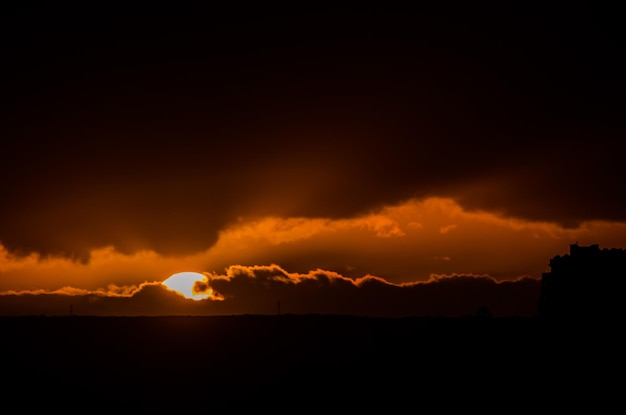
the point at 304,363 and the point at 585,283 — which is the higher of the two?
the point at 585,283

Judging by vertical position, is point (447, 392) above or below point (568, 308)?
below

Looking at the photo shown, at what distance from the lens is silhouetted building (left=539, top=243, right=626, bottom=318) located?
61156mm

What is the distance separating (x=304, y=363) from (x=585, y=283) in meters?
19.1

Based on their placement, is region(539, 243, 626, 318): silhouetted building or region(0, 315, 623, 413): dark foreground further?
region(539, 243, 626, 318): silhouetted building

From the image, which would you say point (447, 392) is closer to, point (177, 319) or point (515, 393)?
point (515, 393)

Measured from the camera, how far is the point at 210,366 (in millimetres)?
63719

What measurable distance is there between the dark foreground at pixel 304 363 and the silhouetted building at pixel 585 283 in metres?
1.43

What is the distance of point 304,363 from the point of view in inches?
2479

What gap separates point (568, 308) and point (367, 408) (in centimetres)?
1605

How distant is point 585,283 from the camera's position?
6250 centimetres

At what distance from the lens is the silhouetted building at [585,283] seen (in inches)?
2408

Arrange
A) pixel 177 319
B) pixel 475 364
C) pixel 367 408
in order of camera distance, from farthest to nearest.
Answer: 1. pixel 177 319
2. pixel 475 364
3. pixel 367 408

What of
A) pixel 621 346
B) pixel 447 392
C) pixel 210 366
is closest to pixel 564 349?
pixel 621 346

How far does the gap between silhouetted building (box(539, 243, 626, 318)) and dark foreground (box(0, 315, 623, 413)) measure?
1426 millimetres
